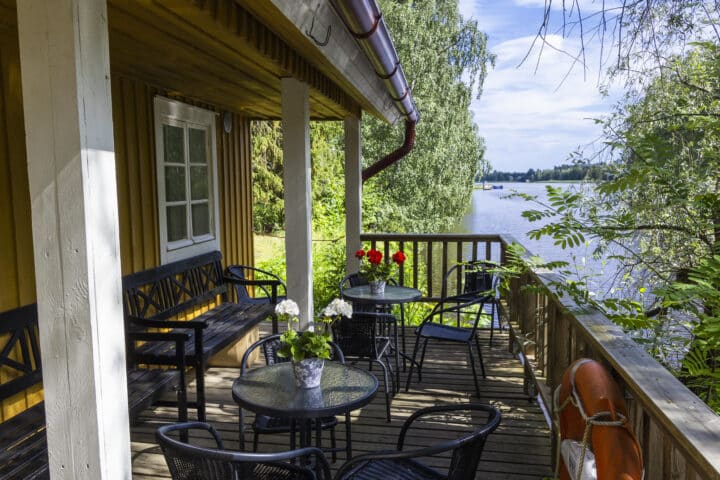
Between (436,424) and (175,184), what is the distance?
276cm

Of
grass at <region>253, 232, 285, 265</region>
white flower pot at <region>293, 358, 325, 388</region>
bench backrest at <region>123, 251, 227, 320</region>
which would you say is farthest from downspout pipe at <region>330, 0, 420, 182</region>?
grass at <region>253, 232, 285, 265</region>

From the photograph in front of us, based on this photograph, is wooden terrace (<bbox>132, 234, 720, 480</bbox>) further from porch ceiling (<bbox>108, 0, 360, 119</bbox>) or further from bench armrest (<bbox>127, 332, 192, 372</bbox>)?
porch ceiling (<bbox>108, 0, 360, 119</bbox>)

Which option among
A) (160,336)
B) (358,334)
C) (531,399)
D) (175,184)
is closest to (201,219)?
(175,184)

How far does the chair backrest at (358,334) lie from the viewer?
11.0 feet

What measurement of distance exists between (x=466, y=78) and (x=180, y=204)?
1190 cm

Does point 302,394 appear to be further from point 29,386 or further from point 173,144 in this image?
point 173,144

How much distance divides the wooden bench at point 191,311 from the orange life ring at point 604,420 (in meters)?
2.07

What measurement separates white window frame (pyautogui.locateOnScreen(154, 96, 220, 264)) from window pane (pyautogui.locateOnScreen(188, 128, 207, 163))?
49mm

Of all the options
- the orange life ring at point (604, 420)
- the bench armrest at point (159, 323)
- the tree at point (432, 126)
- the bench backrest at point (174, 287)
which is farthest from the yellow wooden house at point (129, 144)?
the tree at point (432, 126)

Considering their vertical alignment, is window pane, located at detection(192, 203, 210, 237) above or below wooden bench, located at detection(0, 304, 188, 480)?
above

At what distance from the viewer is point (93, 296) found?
140 centimetres

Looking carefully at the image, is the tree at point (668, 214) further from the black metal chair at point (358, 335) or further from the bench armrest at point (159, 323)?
the bench armrest at point (159, 323)

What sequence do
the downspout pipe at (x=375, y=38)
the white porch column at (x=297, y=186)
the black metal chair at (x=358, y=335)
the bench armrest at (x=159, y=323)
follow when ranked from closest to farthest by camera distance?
the downspout pipe at (x=375, y=38) < the bench armrest at (x=159, y=323) < the black metal chair at (x=358, y=335) < the white porch column at (x=297, y=186)

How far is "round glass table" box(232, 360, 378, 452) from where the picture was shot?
2.07m
